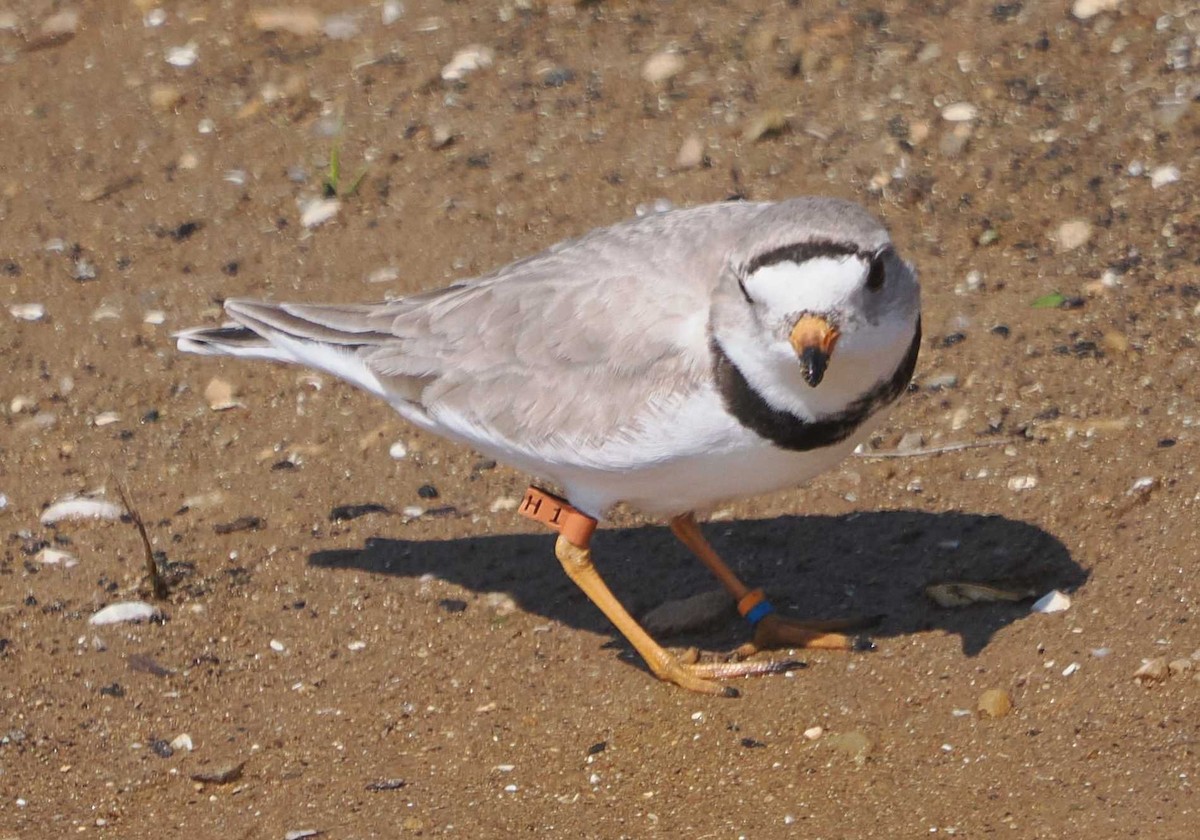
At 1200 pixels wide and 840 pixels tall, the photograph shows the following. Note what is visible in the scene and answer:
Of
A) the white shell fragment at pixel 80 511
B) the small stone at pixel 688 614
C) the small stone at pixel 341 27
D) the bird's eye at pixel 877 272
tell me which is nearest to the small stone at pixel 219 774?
the small stone at pixel 688 614

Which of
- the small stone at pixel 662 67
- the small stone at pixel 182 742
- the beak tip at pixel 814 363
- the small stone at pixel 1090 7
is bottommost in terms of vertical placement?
the small stone at pixel 182 742

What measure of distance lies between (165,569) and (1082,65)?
179 inches

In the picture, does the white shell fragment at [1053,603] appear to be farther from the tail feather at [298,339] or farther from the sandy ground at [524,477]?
the tail feather at [298,339]

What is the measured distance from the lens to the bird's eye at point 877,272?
4.03 m

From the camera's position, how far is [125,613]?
520 cm

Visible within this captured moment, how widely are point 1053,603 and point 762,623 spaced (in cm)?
88

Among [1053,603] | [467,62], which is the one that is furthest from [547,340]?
[467,62]

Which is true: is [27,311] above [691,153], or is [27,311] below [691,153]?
below

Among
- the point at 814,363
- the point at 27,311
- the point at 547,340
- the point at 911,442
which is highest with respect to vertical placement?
the point at 814,363

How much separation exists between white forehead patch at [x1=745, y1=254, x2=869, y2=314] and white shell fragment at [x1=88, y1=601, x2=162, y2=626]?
242 cm

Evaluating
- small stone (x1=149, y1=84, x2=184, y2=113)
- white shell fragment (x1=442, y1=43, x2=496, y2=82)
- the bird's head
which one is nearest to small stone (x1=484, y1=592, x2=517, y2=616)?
the bird's head

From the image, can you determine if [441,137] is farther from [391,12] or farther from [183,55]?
[183,55]

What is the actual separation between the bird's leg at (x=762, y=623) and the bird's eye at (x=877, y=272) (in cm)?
129

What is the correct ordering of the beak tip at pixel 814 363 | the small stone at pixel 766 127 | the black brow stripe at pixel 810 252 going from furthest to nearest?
the small stone at pixel 766 127, the black brow stripe at pixel 810 252, the beak tip at pixel 814 363
